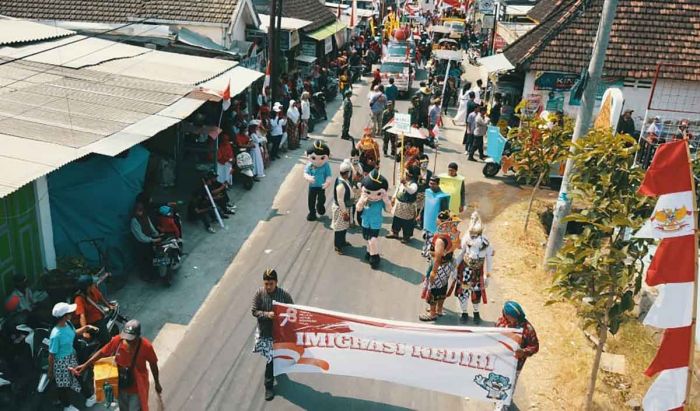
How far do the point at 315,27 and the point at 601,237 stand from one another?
23.7 m

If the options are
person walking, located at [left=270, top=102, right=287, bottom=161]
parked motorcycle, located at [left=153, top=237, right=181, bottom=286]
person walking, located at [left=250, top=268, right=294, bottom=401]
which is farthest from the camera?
person walking, located at [left=270, top=102, right=287, bottom=161]

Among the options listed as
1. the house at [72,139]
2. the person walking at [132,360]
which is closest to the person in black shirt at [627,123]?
the house at [72,139]

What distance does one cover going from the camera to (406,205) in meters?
12.1

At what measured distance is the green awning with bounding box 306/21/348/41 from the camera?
1072 inches

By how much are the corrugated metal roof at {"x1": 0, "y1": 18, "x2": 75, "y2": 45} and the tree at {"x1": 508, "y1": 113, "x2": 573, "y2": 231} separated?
11.3 m

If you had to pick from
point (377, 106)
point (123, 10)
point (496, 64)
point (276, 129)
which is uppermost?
point (123, 10)

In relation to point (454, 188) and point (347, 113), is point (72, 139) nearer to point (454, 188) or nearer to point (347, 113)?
point (454, 188)

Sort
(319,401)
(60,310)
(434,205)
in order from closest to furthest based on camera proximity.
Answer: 1. (60,310)
2. (319,401)
3. (434,205)

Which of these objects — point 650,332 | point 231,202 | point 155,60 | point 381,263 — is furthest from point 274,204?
point 650,332

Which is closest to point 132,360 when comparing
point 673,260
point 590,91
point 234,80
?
point 673,260

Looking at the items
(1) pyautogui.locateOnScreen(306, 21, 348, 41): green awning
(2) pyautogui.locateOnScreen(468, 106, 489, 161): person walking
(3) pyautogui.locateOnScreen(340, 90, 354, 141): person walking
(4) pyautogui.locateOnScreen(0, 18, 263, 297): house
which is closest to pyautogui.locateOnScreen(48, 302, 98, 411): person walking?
(4) pyautogui.locateOnScreen(0, 18, 263, 297): house

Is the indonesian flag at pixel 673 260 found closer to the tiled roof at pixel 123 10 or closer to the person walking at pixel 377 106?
the person walking at pixel 377 106

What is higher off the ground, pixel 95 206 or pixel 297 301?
pixel 95 206

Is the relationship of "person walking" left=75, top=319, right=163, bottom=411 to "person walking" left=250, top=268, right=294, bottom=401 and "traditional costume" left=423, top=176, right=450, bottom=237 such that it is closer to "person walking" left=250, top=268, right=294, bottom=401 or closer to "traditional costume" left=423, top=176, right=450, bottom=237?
"person walking" left=250, top=268, right=294, bottom=401
